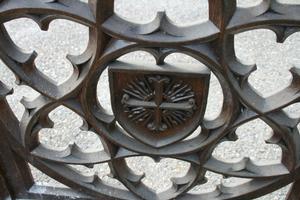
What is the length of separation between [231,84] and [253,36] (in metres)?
0.94

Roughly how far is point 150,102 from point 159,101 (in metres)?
0.02

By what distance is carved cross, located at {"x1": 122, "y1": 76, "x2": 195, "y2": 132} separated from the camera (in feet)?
2.28

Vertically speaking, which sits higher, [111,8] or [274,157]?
[111,8]

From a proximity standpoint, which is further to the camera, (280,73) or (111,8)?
(280,73)

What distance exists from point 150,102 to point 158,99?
2 cm

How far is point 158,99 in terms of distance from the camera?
2.33ft

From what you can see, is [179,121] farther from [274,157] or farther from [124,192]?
[274,157]

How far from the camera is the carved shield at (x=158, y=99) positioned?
675 mm

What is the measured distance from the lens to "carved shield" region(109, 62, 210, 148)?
2.22 ft

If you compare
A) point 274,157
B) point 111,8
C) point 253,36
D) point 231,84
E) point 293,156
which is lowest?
point 274,157

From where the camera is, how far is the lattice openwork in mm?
614

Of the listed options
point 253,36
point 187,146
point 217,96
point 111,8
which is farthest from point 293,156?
point 253,36

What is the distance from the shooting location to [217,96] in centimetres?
140

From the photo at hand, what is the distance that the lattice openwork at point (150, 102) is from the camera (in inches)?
24.2
